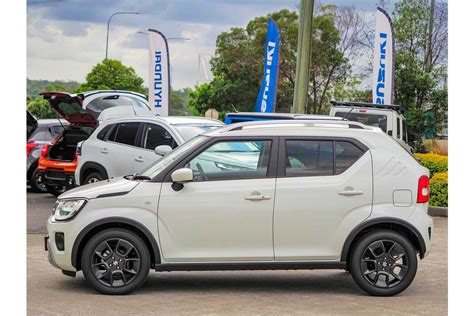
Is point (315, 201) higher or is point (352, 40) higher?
point (352, 40)

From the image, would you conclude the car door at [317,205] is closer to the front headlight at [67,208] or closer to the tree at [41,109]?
the front headlight at [67,208]

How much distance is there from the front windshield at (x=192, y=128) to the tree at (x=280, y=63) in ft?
160

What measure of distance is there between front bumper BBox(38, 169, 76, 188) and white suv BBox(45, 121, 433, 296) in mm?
9685

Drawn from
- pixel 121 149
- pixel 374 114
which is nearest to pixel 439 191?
pixel 374 114

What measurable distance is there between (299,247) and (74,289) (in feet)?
7.62

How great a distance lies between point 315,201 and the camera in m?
9.52

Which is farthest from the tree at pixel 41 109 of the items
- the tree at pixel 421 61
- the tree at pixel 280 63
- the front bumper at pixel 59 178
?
the front bumper at pixel 59 178

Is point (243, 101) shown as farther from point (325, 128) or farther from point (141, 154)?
point (325, 128)

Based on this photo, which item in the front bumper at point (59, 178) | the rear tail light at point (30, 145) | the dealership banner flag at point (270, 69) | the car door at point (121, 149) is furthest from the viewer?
the dealership banner flag at point (270, 69)

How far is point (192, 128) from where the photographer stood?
1591 centimetres

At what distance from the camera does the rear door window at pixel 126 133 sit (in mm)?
16672

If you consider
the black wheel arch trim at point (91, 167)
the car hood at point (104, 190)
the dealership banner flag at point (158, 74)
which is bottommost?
the black wheel arch trim at point (91, 167)

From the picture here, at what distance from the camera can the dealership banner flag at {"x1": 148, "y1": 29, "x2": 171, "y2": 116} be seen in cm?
2948

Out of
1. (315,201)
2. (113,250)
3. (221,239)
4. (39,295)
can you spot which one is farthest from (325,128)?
(39,295)
